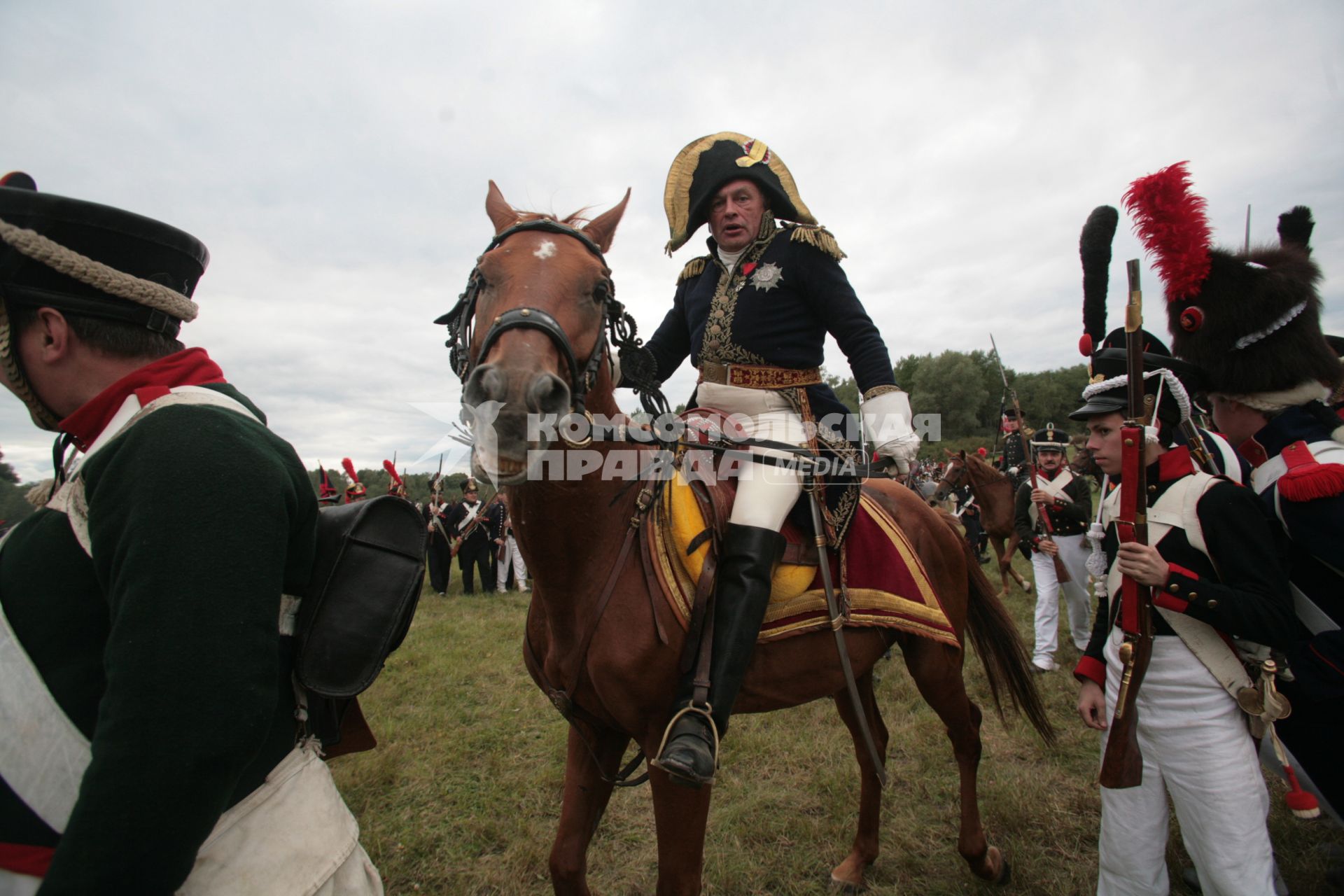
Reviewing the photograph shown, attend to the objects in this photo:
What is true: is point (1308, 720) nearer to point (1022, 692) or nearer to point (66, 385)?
point (1022, 692)

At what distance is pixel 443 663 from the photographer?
8148mm

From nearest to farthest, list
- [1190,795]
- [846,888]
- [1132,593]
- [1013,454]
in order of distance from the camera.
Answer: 1. [1190,795]
2. [1132,593]
3. [846,888]
4. [1013,454]

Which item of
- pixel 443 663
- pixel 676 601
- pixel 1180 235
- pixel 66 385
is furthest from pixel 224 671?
pixel 443 663

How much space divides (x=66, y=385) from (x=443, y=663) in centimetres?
765

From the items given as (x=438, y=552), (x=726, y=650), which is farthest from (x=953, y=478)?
(x=438, y=552)

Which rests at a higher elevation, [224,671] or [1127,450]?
[1127,450]

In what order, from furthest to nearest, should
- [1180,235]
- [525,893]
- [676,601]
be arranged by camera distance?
[525,893] < [1180,235] < [676,601]

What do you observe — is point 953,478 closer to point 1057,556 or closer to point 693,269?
point 1057,556

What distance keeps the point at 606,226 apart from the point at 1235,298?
9.23 ft

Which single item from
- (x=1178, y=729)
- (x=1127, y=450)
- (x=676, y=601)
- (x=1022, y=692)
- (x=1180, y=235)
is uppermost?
(x=1180, y=235)

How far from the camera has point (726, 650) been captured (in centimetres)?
226

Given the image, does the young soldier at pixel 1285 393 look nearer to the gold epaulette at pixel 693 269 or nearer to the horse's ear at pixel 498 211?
the gold epaulette at pixel 693 269

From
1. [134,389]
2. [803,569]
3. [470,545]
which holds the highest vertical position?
[134,389]

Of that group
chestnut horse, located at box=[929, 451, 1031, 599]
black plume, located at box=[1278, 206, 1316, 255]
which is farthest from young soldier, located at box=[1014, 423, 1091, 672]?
black plume, located at box=[1278, 206, 1316, 255]
